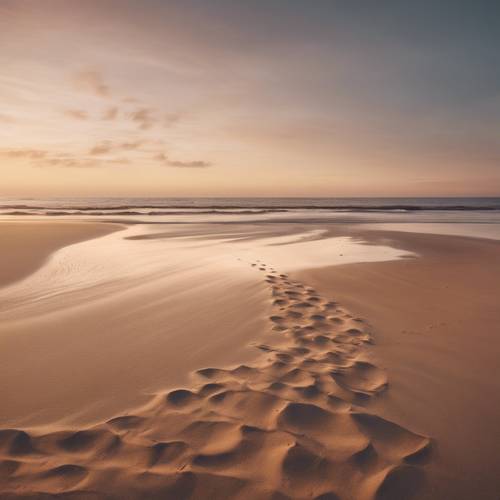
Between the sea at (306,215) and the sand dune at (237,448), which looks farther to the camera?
the sea at (306,215)

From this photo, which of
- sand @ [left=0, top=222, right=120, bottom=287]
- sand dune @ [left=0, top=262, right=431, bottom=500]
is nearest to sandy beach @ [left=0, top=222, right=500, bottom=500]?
sand dune @ [left=0, top=262, right=431, bottom=500]

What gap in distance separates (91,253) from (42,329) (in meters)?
6.51

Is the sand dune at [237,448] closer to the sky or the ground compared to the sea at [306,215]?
closer to the ground

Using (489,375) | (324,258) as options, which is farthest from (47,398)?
(324,258)

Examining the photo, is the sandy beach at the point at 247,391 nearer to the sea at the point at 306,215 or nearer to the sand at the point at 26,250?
the sand at the point at 26,250

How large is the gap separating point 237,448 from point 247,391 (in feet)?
2.07

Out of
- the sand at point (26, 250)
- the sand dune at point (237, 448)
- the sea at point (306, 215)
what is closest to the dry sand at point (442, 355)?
the sand dune at point (237, 448)

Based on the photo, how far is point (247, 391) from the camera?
Answer: 2.85m

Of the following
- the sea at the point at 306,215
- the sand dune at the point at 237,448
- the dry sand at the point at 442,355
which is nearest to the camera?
the sand dune at the point at 237,448

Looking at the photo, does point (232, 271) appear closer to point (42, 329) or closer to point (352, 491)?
point (42, 329)

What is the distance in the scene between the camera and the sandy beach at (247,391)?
2.03 m

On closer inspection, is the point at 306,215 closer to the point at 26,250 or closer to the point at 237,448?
the point at 26,250

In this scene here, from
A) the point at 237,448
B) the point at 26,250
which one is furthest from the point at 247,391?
the point at 26,250

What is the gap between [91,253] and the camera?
1024 cm
